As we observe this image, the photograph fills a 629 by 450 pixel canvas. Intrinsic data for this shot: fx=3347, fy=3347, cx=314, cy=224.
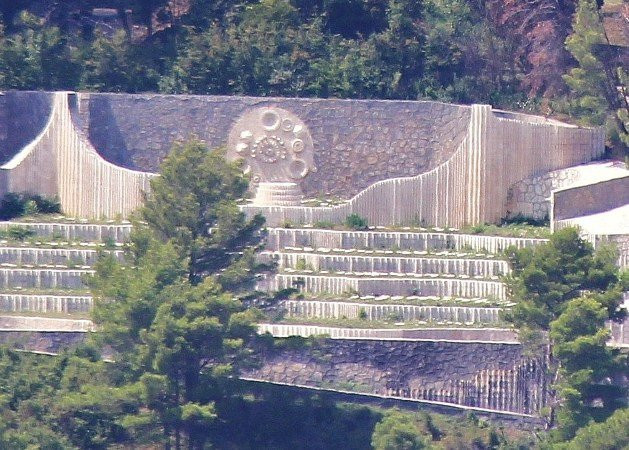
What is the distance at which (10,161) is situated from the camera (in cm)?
6538

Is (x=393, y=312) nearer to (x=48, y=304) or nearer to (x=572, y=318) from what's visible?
(x=572, y=318)

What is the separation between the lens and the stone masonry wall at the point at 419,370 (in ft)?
188

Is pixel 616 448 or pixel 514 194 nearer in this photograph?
pixel 616 448

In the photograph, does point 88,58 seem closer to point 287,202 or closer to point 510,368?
point 287,202

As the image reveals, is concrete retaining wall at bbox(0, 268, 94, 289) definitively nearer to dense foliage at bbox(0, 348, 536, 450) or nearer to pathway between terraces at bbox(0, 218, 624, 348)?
pathway between terraces at bbox(0, 218, 624, 348)

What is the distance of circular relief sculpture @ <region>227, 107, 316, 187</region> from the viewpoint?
65250 mm

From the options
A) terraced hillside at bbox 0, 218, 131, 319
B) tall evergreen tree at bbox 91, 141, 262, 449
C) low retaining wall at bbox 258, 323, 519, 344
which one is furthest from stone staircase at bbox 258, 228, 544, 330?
terraced hillside at bbox 0, 218, 131, 319

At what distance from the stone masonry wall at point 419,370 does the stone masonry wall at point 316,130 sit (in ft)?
27.7

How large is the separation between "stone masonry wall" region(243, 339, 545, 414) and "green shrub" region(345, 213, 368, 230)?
5182 mm

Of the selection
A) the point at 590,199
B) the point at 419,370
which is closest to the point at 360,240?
the point at 419,370

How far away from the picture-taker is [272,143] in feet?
214

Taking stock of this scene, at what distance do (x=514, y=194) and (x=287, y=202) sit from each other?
4.45 meters

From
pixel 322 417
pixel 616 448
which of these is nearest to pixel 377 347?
pixel 322 417

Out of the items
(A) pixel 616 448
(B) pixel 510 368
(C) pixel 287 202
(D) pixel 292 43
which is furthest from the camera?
(D) pixel 292 43
